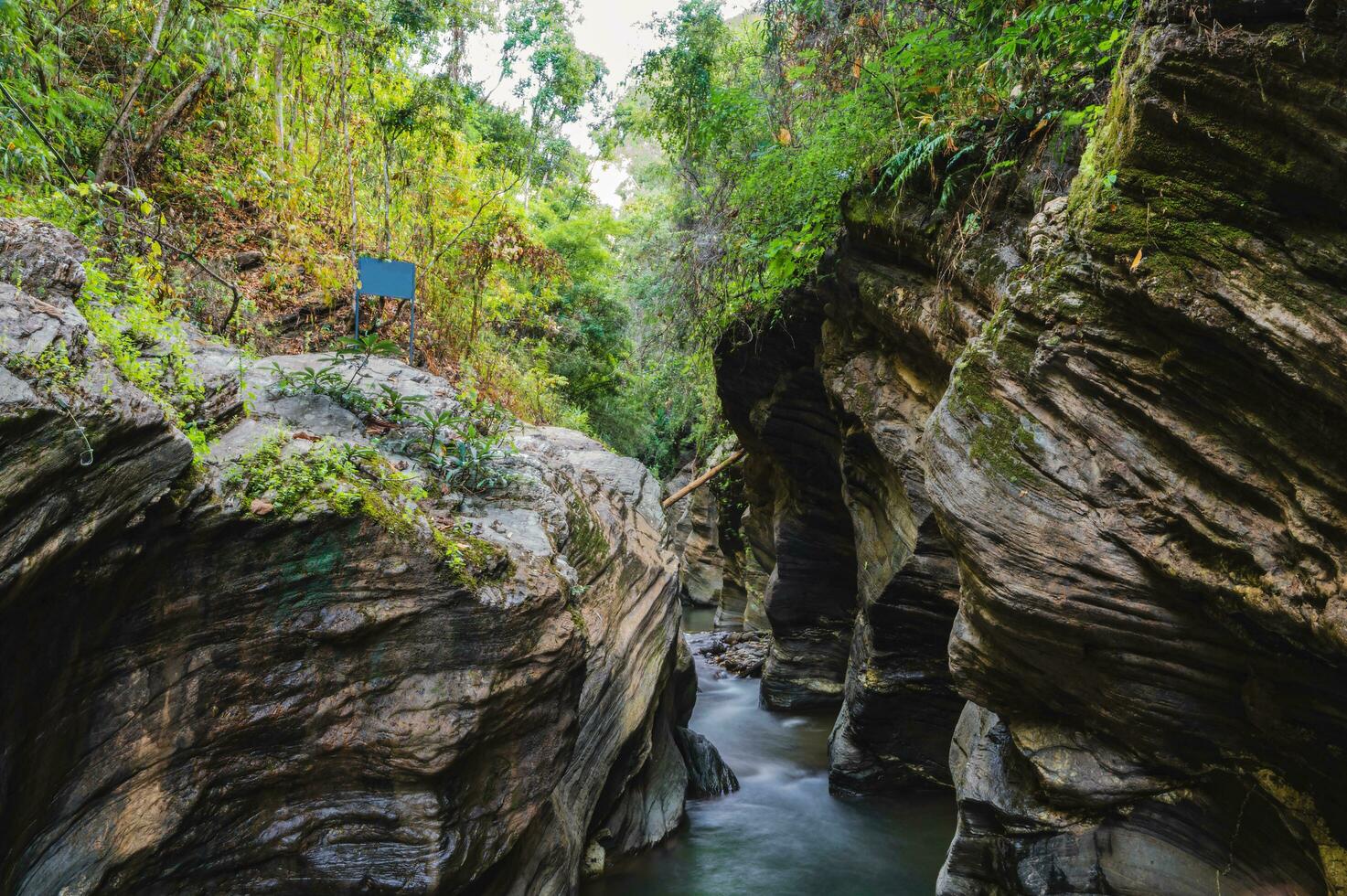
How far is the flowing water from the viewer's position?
23.8ft

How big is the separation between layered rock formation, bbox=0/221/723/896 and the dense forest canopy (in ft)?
2.35

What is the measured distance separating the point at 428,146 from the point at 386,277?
455 centimetres

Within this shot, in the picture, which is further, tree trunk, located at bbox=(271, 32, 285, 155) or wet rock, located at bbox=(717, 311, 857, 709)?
wet rock, located at bbox=(717, 311, 857, 709)

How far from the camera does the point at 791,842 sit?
328 inches

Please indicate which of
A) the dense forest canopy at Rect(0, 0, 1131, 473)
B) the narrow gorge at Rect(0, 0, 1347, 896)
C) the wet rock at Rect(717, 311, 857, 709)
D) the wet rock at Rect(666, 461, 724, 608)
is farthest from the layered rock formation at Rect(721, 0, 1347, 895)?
the wet rock at Rect(666, 461, 724, 608)

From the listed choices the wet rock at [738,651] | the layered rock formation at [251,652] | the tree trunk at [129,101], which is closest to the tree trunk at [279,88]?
the tree trunk at [129,101]

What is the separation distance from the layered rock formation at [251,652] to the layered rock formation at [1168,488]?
10.1ft

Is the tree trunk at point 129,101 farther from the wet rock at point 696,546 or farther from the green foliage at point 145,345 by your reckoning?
the wet rock at point 696,546

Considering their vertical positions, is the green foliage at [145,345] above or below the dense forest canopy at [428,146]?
below

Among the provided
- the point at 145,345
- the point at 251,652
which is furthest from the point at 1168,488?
the point at 145,345

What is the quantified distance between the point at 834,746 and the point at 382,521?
298 inches

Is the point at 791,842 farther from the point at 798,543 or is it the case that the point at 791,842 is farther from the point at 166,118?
the point at 166,118

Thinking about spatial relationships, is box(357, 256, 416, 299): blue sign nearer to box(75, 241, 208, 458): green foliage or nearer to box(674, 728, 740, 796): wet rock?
box(75, 241, 208, 458): green foliage

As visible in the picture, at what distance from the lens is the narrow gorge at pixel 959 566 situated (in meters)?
3.18
